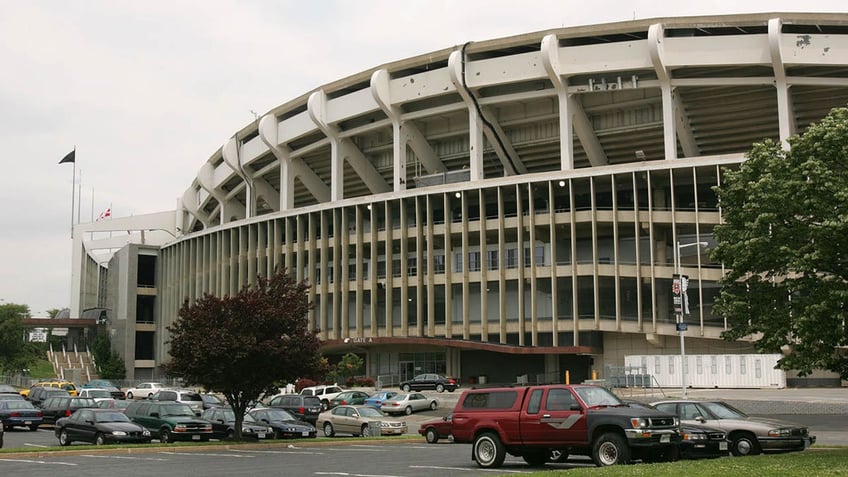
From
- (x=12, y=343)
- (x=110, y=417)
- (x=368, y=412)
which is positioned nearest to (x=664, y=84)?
(x=368, y=412)

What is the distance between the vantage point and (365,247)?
68.2 metres

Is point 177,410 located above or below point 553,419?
below

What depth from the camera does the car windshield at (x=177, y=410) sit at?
30906 mm

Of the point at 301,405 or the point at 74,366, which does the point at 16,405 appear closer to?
the point at 301,405

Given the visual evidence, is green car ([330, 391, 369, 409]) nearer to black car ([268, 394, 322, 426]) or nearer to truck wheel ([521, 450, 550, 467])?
black car ([268, 394, 322, 426])

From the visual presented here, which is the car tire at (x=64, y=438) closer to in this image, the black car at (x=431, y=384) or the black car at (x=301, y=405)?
the black car at (x=301, y=405)

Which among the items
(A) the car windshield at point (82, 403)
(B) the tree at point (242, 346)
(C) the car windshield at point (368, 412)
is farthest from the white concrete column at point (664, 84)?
(A) the car windshield at point (82, 403)

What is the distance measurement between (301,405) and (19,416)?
1107 centimetres

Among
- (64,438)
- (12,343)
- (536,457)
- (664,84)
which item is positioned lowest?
(64,438)

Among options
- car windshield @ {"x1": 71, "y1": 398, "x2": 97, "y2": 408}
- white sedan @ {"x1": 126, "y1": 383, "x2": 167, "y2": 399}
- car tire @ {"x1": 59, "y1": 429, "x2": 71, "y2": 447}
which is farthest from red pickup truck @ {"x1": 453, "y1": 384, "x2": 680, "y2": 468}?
white sedan @ {"x1": 126, "y1": 383, "x2": 167, "y2": 399}

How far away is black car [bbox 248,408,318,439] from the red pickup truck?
41.6 feet

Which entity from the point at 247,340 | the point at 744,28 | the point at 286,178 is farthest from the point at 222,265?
the point at 247,340

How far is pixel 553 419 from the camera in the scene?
19.1m

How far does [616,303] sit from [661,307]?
275 cm
